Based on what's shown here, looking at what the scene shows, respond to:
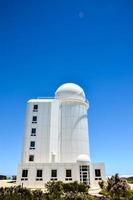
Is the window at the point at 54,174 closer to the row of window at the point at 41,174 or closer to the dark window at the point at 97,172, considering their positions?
the row of window at the point at 41,174

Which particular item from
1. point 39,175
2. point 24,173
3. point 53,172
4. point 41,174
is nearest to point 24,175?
→ point 24,173

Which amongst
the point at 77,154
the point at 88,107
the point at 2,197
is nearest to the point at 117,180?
the point at 2,197

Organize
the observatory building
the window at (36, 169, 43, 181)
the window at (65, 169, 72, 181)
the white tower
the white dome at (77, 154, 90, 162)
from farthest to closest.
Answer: the white tower
the white dome at (77, 154, 90, 162)
the observatory building
the window at (65, 169, 72, 181)
the window at (36, 169, 43, 181)

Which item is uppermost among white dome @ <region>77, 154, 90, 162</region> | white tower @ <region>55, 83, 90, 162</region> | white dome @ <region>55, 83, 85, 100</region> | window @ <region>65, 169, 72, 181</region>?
white dome @ <region>55, 83, 85, 100</region>

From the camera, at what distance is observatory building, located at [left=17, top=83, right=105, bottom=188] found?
30781mm

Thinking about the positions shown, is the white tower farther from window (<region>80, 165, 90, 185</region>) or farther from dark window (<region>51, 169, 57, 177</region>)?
dark window (<region>51, 169, 57, 177</region>)

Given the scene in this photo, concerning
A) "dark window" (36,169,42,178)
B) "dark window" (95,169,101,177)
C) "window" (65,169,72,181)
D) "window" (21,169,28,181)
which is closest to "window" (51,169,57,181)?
"window" (65,169,72,181)

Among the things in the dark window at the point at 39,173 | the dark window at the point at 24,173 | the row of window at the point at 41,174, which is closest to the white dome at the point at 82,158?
the row of window at the point at 41,174

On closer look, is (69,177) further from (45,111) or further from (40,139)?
(45,111)

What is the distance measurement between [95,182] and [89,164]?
296 centimetres

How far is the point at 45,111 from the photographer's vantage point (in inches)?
1425

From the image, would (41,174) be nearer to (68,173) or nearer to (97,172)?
(68,173)

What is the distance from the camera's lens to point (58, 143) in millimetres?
35156

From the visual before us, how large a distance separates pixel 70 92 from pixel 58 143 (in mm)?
10027
